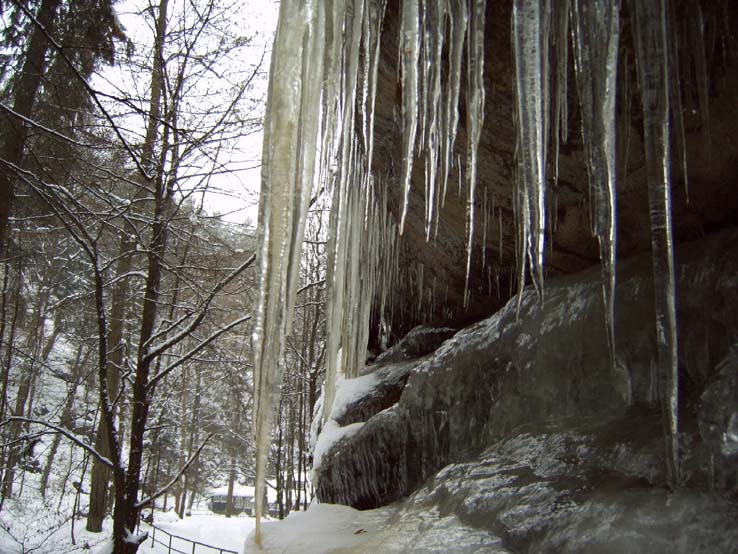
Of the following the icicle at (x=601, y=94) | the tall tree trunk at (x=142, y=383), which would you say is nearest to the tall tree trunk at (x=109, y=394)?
the tall tree trunk at (x=142, y=383)

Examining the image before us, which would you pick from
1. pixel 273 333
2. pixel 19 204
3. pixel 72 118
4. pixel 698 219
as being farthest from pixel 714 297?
pixel 19 204

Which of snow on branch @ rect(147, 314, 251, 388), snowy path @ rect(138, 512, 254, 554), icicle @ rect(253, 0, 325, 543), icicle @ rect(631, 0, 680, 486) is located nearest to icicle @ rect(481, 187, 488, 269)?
icicle @ rect(631, 0, 680, 486)

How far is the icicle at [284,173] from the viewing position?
1.87 meters

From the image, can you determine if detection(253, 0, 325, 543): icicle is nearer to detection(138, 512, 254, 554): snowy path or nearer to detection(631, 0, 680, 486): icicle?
detection(631, 0, 680, 486): icicle

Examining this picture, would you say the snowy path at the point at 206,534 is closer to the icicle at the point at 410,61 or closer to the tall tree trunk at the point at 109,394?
the tall tree trunk at the point at 109,394

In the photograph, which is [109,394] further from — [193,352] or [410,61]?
[410,61]

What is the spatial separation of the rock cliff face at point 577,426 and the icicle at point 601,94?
58cm

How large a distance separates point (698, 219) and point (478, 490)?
84.6 inches

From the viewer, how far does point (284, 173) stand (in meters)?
1.87

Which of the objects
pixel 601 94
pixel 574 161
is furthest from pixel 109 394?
pixel 601 94

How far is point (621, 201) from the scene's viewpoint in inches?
132

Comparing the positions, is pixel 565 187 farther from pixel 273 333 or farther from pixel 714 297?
pixel 273 333

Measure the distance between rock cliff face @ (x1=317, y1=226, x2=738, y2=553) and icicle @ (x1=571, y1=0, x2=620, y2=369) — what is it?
1.89 feet

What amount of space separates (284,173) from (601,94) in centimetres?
135
